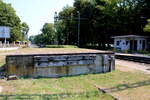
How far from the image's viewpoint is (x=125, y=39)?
25.8m

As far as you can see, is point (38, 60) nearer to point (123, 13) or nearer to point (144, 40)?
point (144, 40)

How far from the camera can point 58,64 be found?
657 centimetres

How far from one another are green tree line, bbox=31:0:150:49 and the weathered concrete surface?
20.6m

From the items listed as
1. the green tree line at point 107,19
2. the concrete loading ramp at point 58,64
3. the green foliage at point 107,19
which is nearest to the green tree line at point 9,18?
the green tree line at point 107,19

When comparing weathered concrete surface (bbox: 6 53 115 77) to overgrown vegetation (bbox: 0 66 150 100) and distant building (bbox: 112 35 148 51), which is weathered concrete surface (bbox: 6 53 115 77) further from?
distant building (bbox: 112 35 148 51)

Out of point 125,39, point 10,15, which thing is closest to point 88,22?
point 125,39

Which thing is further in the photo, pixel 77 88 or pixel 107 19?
pixel 107 19

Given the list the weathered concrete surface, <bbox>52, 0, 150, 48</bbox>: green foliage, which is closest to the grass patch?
the weathered concrete surface

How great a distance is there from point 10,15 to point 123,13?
33383 millimetres

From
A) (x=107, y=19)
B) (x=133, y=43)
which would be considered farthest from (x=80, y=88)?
(x=107, y=19)

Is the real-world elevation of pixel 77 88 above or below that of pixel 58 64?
below

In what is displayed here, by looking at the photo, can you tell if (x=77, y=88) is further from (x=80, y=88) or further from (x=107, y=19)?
(x=107, y=19)

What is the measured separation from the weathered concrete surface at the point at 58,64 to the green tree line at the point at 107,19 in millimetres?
20572

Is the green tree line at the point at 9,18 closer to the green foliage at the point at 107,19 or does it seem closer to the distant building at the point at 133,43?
the green foliage at the point at 107,19
